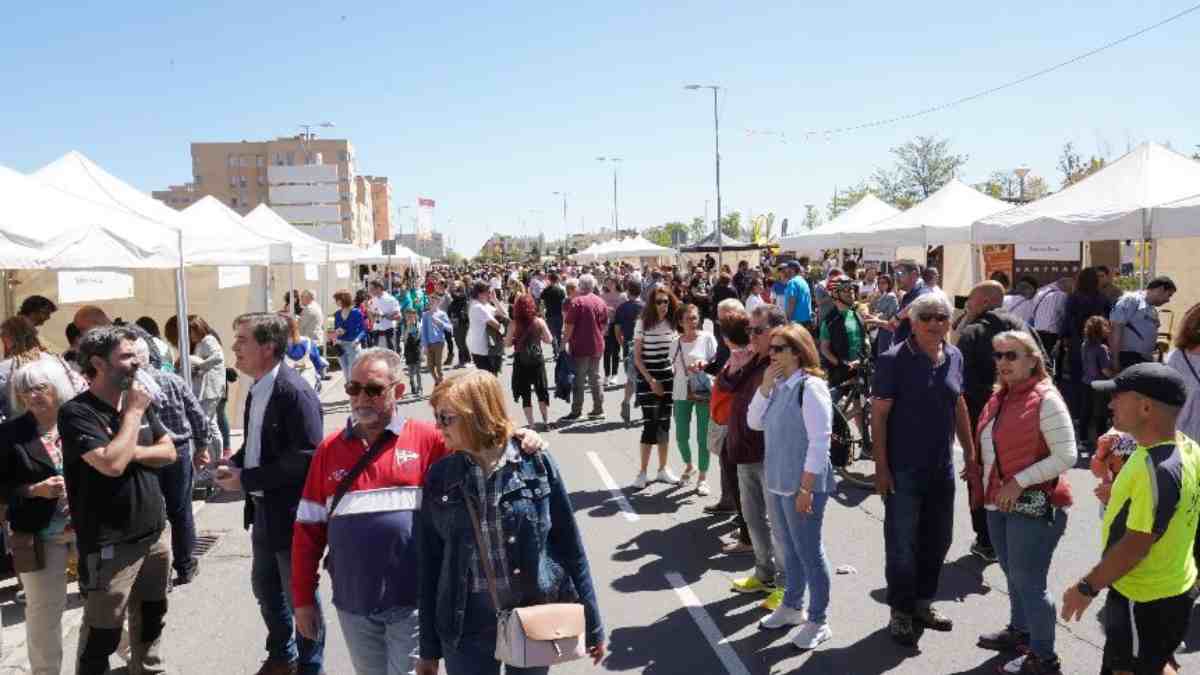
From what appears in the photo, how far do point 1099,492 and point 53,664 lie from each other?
489cm

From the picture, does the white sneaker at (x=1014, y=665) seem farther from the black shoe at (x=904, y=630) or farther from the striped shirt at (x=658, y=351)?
the striped shirt at (x=658, y=351)

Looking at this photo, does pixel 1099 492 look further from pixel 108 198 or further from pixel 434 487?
pixel 108 198

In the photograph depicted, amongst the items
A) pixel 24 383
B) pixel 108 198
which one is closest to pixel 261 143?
pixel 108 198

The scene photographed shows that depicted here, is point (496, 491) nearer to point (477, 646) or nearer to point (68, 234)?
point (477, 646)

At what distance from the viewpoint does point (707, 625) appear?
538 cm

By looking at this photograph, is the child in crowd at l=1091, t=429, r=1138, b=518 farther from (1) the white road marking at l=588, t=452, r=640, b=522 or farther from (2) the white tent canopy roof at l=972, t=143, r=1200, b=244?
(2) the white tent canopy roof at l=972, t=143, r=1200, b=244

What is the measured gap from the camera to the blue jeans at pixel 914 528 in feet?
16.0

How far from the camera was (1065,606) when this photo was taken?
11.3ft

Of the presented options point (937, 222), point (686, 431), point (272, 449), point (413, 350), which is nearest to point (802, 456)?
point (272, 449)

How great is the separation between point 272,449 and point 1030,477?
3478 millimetres

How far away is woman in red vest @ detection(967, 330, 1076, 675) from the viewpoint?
4.31 m

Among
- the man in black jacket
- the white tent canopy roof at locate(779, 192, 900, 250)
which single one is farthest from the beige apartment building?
the man in black jacket

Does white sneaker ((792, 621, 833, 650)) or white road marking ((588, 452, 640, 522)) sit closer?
white sneaker ((792, 621, 833, 650))

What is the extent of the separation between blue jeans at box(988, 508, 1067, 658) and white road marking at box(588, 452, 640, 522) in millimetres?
3617
